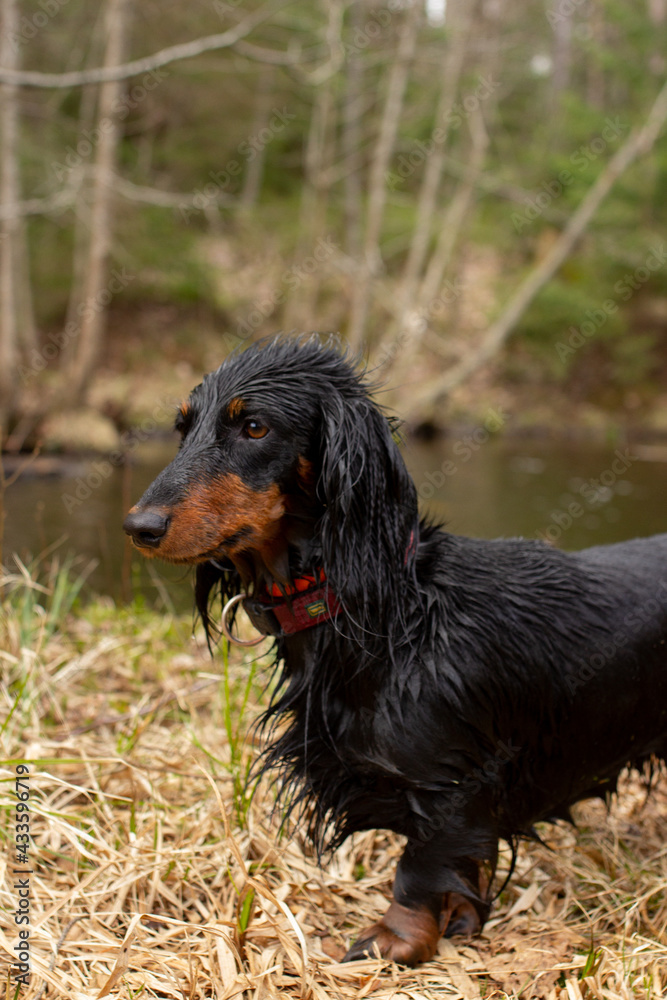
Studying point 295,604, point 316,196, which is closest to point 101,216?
point 316,196

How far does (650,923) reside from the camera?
2.34 meters

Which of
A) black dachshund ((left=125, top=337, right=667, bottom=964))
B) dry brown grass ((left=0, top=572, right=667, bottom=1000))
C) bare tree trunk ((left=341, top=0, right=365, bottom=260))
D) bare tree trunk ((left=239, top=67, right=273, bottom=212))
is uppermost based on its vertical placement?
bare tree trunk ((left=239, top=67, right=273, bottom=212))

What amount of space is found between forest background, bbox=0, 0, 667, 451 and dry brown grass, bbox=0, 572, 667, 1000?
841 cm

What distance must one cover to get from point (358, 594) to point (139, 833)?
1258mm

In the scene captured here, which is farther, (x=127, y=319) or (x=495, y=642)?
(x=127, y=319)

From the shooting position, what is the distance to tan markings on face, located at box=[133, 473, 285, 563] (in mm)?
1854

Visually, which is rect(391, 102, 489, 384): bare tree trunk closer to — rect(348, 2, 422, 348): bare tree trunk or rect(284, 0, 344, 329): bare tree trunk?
rect(348, 2, 422, 348): bare tree trunk

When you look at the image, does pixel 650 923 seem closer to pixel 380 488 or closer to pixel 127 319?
pixel 380 488

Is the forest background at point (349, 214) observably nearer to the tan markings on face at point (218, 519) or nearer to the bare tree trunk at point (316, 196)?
the bare tree trunk at point (316, 196)

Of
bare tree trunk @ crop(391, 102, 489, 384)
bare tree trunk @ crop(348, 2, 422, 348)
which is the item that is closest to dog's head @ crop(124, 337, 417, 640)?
bare tree trunk @ crop(348, 2, 422, 348)

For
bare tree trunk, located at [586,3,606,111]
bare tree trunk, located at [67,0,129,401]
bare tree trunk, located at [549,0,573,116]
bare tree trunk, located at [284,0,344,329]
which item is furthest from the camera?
Answer: bare tree trunk, located at [549,0,573,116]

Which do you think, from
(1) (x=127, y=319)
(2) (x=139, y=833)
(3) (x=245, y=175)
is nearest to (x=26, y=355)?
(1) (x=127, y=319)

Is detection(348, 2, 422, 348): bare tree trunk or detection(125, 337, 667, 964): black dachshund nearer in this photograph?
detection(125, 337, 667, 964): black dachshund

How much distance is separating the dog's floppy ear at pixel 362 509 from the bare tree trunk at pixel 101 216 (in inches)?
439
